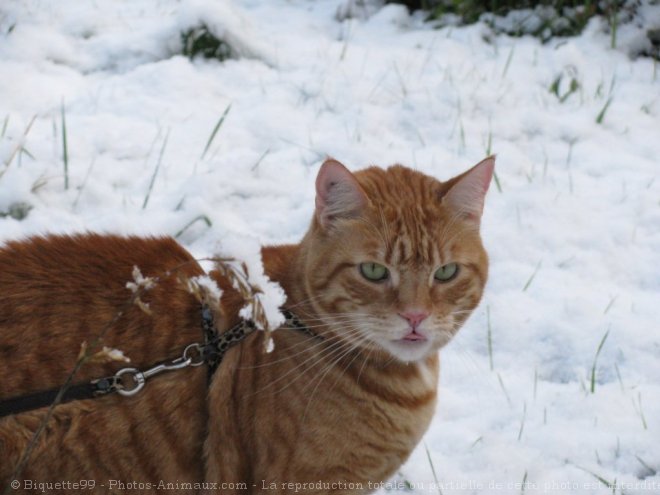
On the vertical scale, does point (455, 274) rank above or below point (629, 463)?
above

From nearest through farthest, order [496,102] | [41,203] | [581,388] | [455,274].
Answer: [455,274] < [581,388] < [41,203] < [496,102]

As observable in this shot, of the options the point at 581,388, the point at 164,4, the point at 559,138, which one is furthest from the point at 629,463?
the point at 164,4

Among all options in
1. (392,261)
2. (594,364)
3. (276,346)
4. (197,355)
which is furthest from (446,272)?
(594,364)

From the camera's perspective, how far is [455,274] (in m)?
2.49

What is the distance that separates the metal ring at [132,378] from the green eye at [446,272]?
794 mm

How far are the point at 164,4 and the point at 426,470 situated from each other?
3.55m

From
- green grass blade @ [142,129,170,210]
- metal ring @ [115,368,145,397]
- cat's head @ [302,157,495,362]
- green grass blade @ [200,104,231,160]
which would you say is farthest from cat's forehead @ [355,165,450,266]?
green grass blade @ [200,104,231,160]

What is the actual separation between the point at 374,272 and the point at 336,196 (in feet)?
0.72

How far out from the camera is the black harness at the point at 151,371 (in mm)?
2195

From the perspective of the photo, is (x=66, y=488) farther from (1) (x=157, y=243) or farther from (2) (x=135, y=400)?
(1) (x=157, y=243)

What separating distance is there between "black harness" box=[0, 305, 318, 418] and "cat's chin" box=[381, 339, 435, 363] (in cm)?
20

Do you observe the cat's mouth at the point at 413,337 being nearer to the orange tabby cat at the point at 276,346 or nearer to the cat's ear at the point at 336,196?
the orange tabby cat at the point at 276,346

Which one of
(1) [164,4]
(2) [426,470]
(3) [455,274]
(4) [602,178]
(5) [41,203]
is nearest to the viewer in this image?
(3) [455,274]

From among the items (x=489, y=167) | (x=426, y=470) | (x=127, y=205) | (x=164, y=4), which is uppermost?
(x=489, y=167)
